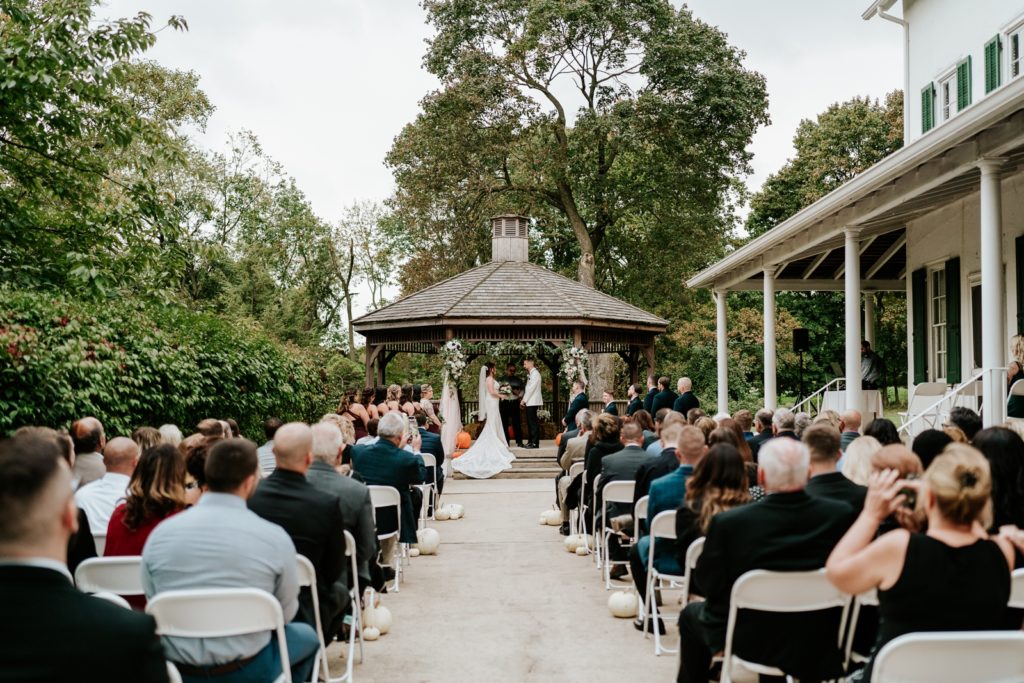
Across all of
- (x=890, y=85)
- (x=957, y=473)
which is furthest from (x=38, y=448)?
(x=890, y=85)

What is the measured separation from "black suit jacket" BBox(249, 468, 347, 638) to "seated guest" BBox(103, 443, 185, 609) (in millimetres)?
410

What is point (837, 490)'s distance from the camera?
4.81 m

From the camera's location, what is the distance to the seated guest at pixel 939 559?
3.24 m

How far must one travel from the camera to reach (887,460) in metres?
4.62

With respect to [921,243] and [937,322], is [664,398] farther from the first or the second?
[921,243]

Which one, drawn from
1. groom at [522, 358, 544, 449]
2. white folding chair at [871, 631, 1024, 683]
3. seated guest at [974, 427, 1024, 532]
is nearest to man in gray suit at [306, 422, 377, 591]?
white folding chair at [871, 631, 1024, 683]

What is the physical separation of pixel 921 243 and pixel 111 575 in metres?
14.8

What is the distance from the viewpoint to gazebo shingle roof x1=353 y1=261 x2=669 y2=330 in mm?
20562

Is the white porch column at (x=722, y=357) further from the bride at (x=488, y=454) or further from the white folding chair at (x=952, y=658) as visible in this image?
the white folding chair at (x=952, y=658)

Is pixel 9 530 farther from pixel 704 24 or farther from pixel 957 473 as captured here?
pixel 704 24

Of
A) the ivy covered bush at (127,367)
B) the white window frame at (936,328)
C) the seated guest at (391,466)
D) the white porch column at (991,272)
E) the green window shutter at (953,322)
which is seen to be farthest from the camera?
the white window frame at (936,328)

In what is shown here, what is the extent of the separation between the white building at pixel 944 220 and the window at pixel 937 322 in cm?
2

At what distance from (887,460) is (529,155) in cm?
2768

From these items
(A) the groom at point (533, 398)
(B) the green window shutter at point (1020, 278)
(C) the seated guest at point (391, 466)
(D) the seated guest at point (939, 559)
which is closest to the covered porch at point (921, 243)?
(B) the green window shutter at point (1020, 278)
